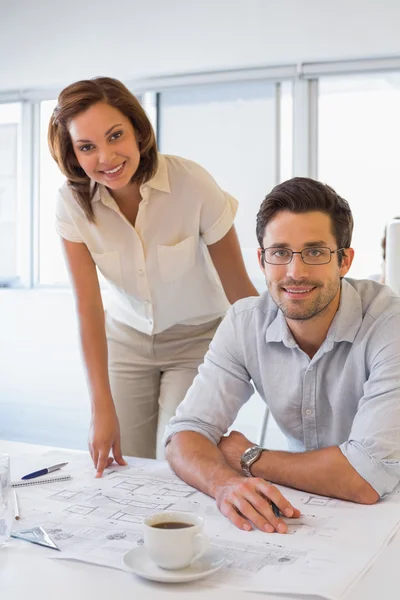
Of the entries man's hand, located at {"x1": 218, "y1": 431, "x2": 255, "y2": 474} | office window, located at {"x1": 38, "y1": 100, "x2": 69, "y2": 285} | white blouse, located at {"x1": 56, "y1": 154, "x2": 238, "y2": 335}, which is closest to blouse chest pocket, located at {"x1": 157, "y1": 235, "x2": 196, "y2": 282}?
white blouse, located at {"x1": 56, "y1": 154, "x2": 238, "y2": 335}

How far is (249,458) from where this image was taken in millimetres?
1421

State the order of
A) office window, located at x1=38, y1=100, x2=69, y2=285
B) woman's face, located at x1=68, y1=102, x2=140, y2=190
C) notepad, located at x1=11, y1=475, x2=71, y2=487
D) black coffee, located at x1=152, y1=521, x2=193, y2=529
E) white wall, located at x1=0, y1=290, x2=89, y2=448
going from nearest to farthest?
1. black coffee, located at x1=152, y1=521, x2=193, y2=529
2. notepad, located at x1=11, y1=475, x2=71, y2=487
3. woman's face, located at x1=68, y1=102, x2=140, y2=190
4. white wall, located at x1=0, y1=290, x2=89, y2=448
5. office window, located at x1=38, y1=100, x2=69, y2=285

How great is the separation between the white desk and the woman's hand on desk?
0.46 metres

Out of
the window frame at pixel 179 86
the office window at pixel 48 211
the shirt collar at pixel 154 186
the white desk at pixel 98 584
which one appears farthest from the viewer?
the office window at pixel 48 211

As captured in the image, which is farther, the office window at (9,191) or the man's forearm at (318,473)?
the office window at (9,191)

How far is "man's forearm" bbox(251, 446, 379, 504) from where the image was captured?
1269 mm

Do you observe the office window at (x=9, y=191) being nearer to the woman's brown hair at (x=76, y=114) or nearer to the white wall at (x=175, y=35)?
the white wall at (x=175, y=35)

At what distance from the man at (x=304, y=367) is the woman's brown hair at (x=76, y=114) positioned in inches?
18.5

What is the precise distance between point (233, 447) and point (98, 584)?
0.62 metres

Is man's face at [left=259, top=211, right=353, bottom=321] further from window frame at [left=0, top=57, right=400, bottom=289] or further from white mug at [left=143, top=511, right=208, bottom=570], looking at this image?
window frame at [left=0, top=57, right=400, bottom=289]

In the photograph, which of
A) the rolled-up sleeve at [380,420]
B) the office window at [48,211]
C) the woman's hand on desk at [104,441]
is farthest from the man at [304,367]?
the office window at [48,211]

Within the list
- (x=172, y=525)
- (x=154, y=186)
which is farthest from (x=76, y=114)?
(x=172, y=525)

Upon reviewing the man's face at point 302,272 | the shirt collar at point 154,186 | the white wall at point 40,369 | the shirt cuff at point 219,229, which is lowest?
the white wall at point 40,369

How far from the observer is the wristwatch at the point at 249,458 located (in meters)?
1.41
